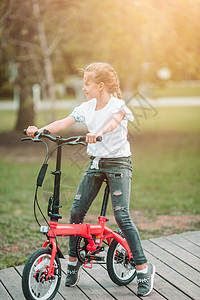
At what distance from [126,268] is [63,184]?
749 mm

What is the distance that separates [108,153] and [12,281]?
3.89 feet

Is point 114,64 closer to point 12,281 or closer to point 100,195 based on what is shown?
point 100,195

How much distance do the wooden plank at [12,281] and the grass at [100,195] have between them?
394 millimetres

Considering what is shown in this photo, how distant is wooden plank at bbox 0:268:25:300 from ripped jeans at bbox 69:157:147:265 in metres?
0.45

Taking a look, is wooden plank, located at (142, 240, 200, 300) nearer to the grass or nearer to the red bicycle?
the red bicycle

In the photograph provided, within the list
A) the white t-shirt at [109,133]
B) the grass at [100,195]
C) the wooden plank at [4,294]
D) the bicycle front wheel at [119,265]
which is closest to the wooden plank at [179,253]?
the bicycle front wheel at [119,265]

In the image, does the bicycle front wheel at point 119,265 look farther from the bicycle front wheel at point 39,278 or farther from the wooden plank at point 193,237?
the wooden plank at point 193,237

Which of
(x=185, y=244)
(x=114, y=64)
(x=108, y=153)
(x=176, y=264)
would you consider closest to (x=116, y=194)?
(x=108, y=153)

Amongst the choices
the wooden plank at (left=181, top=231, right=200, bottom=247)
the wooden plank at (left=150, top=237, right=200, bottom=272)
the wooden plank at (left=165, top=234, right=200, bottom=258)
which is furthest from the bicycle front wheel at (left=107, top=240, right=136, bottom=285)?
the wooden plank at (left=181, top=231, right=200, bottom=247)

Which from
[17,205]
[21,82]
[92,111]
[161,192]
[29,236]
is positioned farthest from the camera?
[21,82]

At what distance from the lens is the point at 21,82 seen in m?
10.7

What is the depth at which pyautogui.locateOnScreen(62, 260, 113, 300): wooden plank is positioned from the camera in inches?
124

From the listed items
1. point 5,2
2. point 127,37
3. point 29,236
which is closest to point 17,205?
point 29,236

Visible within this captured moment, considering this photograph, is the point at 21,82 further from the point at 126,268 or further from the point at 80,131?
the point at 126,268
